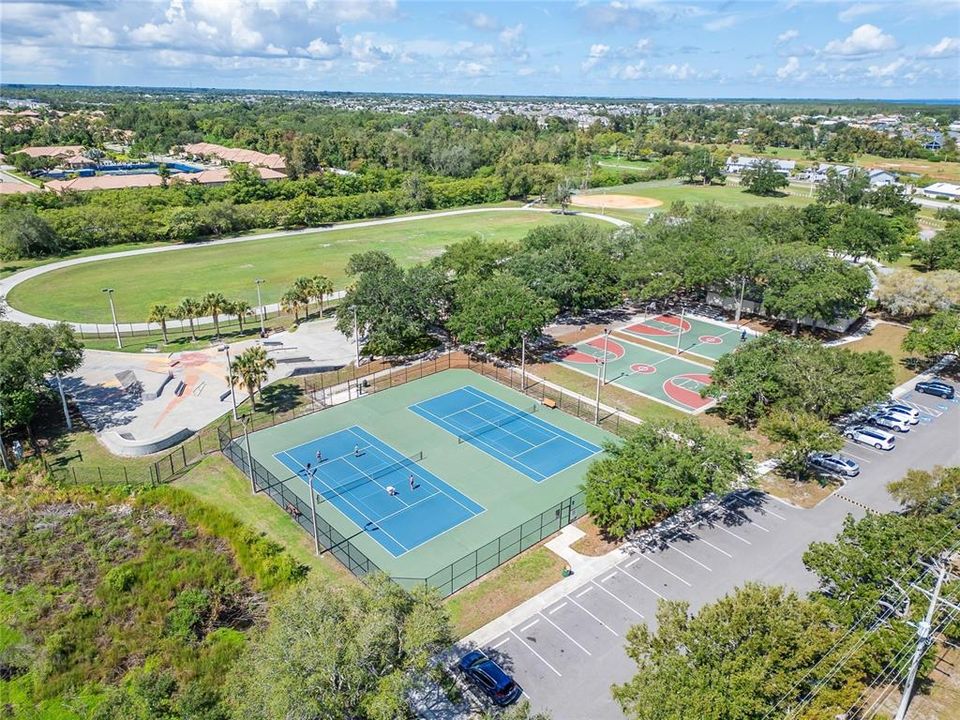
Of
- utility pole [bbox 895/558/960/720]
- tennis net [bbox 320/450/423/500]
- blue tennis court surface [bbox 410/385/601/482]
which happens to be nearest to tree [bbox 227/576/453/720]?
utility pole [bbox 895/558/960/720]

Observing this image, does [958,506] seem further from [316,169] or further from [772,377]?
[316,169]

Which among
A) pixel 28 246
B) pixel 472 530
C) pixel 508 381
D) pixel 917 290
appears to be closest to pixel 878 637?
pixel 472 530

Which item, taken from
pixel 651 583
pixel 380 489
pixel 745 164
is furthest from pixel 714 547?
pixel 745 164

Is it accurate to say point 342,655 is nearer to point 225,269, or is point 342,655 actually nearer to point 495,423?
point 495,423

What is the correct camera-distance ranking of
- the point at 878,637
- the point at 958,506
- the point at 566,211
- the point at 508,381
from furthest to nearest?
the point at 566,211 → the point at 508,381 → the point at 958,506 → the point at 878,637

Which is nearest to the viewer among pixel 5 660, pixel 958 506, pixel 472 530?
pixel 5 660

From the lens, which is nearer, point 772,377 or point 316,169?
point 772,377

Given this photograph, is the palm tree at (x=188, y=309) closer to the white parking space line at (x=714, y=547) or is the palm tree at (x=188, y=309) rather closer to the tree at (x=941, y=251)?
the white parking space line at (x=714, y=547)

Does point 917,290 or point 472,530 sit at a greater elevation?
point 917,290
